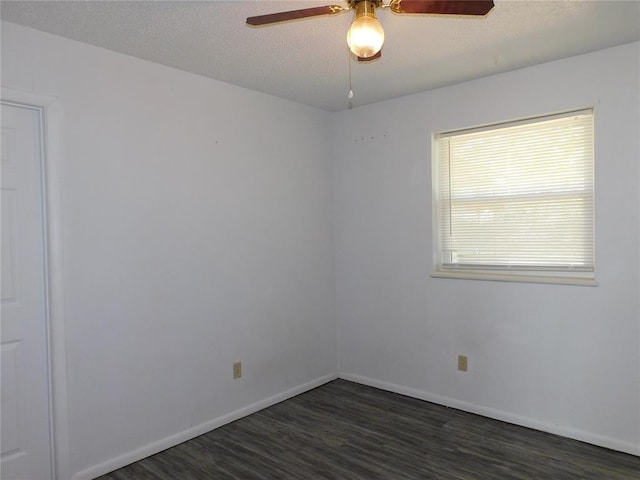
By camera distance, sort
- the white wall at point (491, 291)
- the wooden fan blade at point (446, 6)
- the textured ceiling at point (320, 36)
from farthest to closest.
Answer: the white wall at point (491, 291) < the textured ceiling at point (320, 36) < the wooden fan blade at point (446, 6)

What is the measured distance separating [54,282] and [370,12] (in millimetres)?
2066

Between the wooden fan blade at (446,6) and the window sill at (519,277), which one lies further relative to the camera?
the window sill at (519,277)

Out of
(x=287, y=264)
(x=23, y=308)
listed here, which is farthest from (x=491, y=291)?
(x=23, y=308)

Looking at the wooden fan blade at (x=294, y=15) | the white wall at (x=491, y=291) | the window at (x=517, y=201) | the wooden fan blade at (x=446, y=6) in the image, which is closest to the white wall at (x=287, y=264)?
the white wall at (x=491, y=291)

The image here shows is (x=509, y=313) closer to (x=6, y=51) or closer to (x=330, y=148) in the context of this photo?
(x=330, y=148)

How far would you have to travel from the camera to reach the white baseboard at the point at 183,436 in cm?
254

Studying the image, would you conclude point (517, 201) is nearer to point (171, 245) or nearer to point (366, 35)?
point (366, 35)

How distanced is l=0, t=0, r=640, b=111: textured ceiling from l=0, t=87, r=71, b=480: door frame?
535 mm

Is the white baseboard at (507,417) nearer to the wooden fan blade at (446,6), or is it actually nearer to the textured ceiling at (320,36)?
the textured ceiling at (320,36)

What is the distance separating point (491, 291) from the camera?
321 centimetres

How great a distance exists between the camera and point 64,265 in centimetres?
243

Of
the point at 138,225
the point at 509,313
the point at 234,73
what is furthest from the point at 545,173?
the point at 138,225

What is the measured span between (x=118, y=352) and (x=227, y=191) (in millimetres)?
1281

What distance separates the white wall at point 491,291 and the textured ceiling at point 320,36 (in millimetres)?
260
